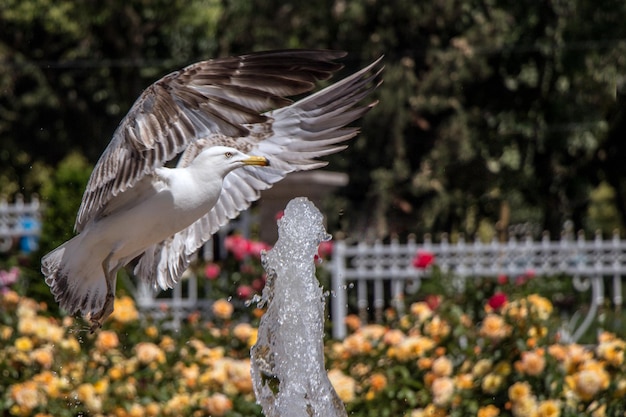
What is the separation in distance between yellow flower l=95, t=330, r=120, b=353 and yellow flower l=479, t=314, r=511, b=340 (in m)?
1.42

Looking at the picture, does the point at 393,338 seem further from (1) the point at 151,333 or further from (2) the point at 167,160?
(2) the point at 167,160

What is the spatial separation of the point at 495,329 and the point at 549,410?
549 millimetres

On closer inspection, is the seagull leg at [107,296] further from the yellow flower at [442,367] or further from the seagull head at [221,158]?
the yellow flower at [442,367]

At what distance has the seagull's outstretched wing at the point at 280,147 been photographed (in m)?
4.12

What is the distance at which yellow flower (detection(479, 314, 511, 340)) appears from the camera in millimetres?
4449

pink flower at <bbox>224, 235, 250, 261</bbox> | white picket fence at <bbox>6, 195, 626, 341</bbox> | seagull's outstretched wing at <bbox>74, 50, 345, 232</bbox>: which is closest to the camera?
seagull's outstretched wing at <bbox>74, 50, 345, 232</bbox>

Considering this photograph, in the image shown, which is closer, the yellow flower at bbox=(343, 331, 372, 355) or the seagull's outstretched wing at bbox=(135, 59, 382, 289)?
the seagull's outstretched wing at bbox=(135, 59, 382, 289)

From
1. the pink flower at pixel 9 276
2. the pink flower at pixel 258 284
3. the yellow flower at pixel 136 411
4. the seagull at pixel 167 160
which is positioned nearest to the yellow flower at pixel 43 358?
the yellow flower at pixel 136 411

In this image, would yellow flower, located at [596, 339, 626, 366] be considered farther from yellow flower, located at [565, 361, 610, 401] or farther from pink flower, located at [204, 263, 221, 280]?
pink flower, located at [204, 263, 221, 280]

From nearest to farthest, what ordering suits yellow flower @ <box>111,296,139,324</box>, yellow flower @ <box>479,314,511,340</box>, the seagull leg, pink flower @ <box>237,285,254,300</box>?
1. the seagull leg
2. yellow flower @ <box>479,314,511,340</box>
3. yellow flower @ <box>111,296,139,324</box>
4. pink flower @ <box>237,285,254,300</box>

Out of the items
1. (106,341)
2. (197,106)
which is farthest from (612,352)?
(106,341)

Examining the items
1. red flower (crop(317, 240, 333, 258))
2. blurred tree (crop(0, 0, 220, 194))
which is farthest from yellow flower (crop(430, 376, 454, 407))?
blurred tree (crop(0, 0, 220, 194))

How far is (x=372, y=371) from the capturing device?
4500 millimetres

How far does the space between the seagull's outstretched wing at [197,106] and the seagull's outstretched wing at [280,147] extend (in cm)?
51
